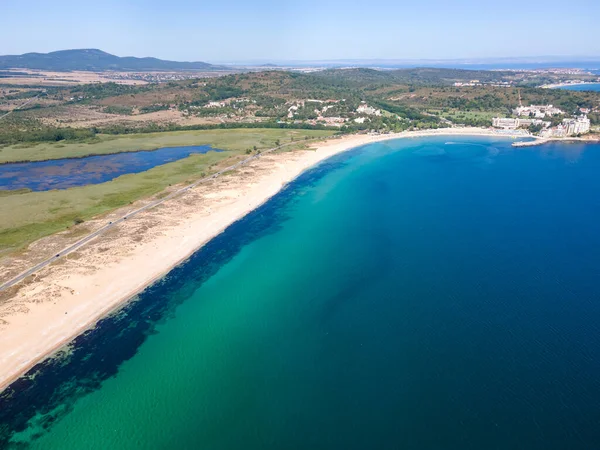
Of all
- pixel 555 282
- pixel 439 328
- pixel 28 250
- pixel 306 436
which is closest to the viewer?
pixel 306 436

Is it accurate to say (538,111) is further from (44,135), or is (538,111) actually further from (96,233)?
(44,135)

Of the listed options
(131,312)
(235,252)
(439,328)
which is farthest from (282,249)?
(439,328)

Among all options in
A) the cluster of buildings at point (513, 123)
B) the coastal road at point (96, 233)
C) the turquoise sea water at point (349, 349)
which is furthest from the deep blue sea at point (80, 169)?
the cluster of buildings at point (513, 123)

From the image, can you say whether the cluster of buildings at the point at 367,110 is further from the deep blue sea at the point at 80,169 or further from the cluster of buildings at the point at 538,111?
the deep blue sea at the point at 80,169

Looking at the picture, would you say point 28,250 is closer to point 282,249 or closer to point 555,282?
point 282,249

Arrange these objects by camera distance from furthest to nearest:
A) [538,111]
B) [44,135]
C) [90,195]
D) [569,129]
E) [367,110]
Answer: [367,110] < [538,111] < [569,129] < [44,135] < [90,195]

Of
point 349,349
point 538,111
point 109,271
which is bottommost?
point 349,349

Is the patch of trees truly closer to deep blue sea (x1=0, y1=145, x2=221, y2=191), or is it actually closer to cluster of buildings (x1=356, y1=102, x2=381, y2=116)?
deep blue sea (x1=0, y1=145, x2=221, y2=191)

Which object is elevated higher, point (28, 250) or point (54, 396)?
point (28, 250)

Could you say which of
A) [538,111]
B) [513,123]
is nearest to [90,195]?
[513,123]
